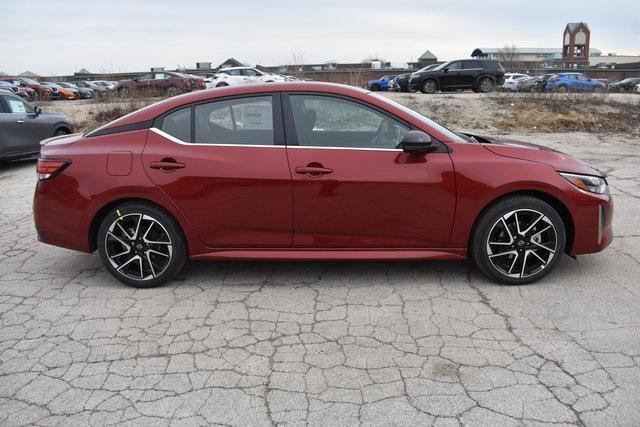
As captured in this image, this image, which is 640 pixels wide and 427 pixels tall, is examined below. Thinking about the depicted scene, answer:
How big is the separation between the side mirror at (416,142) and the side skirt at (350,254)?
80 cm

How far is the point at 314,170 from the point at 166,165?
1180mm

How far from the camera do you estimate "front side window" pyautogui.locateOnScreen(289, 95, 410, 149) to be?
420cm

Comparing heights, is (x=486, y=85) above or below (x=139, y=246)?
above

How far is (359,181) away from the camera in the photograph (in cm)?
407

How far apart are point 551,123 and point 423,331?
13.0 metres

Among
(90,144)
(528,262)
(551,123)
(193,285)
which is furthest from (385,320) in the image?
(551,123)

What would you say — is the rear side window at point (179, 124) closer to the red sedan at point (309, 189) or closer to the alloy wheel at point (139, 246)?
the red sedan at point (309, 189)

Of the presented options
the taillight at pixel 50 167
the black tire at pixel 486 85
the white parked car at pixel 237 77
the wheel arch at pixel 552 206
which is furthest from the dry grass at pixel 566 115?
the white parked car at pixel 237 77

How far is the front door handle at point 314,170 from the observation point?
4.08 metres

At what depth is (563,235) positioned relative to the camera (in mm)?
4168

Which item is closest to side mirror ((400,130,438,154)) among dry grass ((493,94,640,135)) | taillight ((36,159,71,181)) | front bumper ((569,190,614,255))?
front bumper ((569,190,614,255))

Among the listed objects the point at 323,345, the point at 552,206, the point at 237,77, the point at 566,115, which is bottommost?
the point at 323,345

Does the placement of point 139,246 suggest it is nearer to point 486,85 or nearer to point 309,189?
point 309,189

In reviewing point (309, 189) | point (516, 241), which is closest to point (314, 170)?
point (309, 189)
